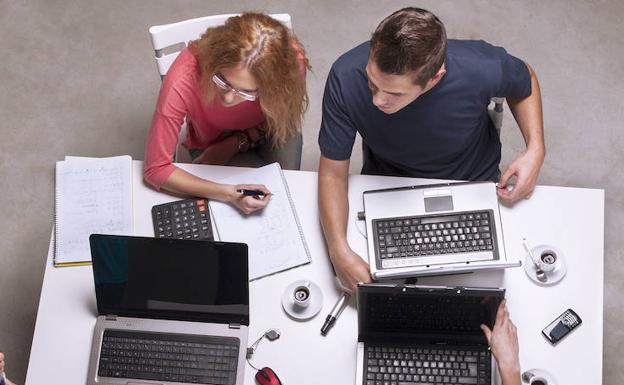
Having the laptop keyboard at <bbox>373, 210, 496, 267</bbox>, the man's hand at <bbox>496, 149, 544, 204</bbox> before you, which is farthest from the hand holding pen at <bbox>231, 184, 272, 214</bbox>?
the man's hand at <bbox>496, 149, 544, 204</bbox>

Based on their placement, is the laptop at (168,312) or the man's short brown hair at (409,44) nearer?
the man's short brown hair at (409,44)

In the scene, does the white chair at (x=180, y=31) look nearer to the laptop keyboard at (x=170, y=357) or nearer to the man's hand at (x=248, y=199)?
the man's hand at (x=248, y=199)

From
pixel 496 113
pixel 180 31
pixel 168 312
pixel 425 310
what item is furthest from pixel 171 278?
pixel 496 113

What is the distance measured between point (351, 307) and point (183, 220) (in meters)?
0.52

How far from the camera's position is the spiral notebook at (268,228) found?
6.63 feet

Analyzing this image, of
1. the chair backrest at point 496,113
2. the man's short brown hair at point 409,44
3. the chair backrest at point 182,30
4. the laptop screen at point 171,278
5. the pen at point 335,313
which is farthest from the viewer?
the chair backrest at point 496,113

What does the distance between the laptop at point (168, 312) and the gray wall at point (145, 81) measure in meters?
1.06

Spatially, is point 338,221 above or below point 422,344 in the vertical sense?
above

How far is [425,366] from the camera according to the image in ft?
6.13

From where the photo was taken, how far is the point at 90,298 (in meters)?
1.99

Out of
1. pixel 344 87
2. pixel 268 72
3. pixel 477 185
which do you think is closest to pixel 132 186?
pixel 268 72

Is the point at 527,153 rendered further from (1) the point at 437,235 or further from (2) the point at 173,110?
(2) the point at 173,110

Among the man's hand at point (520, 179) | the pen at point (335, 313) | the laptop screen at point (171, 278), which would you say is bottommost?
the pen at point (335, 313)

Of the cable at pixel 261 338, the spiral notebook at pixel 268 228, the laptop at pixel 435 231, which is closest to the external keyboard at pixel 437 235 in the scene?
the laptop at pixel 435 231
